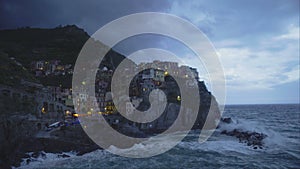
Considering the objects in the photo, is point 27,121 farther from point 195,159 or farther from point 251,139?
point 251,139

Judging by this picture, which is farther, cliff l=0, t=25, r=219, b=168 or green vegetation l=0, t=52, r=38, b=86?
green vegetation l=0, t=52, r=38, b=86

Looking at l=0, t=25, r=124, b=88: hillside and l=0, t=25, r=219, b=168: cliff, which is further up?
l=0, t=25, r=124, b=88: hillside

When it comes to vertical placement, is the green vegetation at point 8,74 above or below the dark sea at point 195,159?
above

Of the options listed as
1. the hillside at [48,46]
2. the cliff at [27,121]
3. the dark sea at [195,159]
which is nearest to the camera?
the dark sea at [195,159]

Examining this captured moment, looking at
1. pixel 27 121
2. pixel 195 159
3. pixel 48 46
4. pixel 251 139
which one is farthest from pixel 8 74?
pixel 48 46

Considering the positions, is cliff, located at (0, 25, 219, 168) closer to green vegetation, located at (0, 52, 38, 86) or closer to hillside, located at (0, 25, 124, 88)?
green vegetation, located at (0, 52, 38, 86)

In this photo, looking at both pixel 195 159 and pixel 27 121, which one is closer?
pixel 195 159

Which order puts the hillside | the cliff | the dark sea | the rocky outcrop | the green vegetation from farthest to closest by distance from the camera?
the hillside
the green vegetation
the rocky outcrop
the cliff
the dark sea

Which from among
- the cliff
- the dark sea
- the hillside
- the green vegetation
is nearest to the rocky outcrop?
the dark sea

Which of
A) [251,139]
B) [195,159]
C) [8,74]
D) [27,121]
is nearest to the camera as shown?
[195,159]

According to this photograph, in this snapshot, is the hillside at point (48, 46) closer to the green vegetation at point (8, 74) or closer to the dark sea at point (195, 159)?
the green vegetation at point (8, 74)

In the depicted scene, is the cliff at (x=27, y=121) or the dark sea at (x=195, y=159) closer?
the dark sea at (x=195, y=159)

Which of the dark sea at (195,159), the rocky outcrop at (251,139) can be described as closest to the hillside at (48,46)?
the dark sea at (195,159)

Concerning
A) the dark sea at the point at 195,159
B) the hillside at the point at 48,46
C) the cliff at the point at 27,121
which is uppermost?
the hillside at the point at 48,46
